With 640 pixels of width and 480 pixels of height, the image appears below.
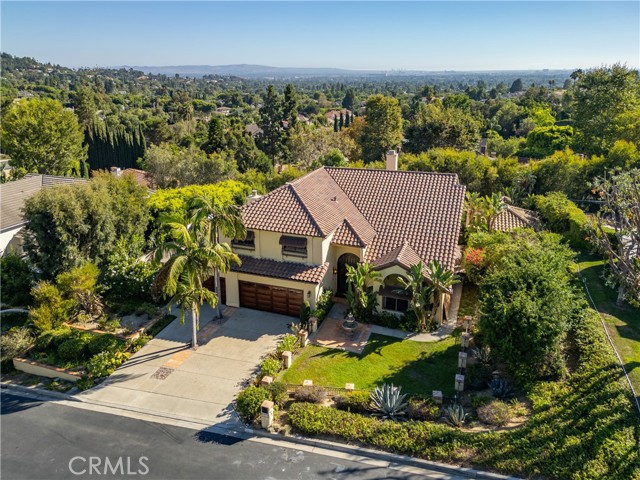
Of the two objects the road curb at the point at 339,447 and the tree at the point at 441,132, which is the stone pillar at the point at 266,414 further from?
the tree at the point at 441,132

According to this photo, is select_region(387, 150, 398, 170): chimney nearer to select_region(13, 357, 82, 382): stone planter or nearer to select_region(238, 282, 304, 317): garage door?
select_region(238, 282, 304, 317): garage door

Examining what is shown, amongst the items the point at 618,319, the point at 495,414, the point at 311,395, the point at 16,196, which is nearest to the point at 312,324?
the point at 311,395

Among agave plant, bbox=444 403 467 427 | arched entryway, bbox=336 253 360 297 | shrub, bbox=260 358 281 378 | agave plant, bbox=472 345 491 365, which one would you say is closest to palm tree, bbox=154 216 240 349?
shrub, bbox=260 358 281 378

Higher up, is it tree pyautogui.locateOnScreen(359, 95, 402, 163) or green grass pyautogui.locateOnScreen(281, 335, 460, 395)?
tree pyautogui.locateOnScreen(359, 95, 402, 163)

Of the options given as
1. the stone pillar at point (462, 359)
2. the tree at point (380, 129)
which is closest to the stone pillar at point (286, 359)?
the stone pillar at point (462, 359)

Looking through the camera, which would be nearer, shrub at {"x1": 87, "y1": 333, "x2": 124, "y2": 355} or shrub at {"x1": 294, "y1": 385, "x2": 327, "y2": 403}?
shrub at {"x1": 294, "y1": 385, "x2": 327, "y2": 403}

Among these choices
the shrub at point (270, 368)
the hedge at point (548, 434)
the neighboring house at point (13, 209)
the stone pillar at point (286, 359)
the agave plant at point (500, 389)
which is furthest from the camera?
the neighboring house at point (13, 209)

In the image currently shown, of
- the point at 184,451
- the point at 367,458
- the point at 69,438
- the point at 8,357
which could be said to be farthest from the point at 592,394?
the point at 8,357

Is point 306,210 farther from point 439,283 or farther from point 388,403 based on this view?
point 388,403
